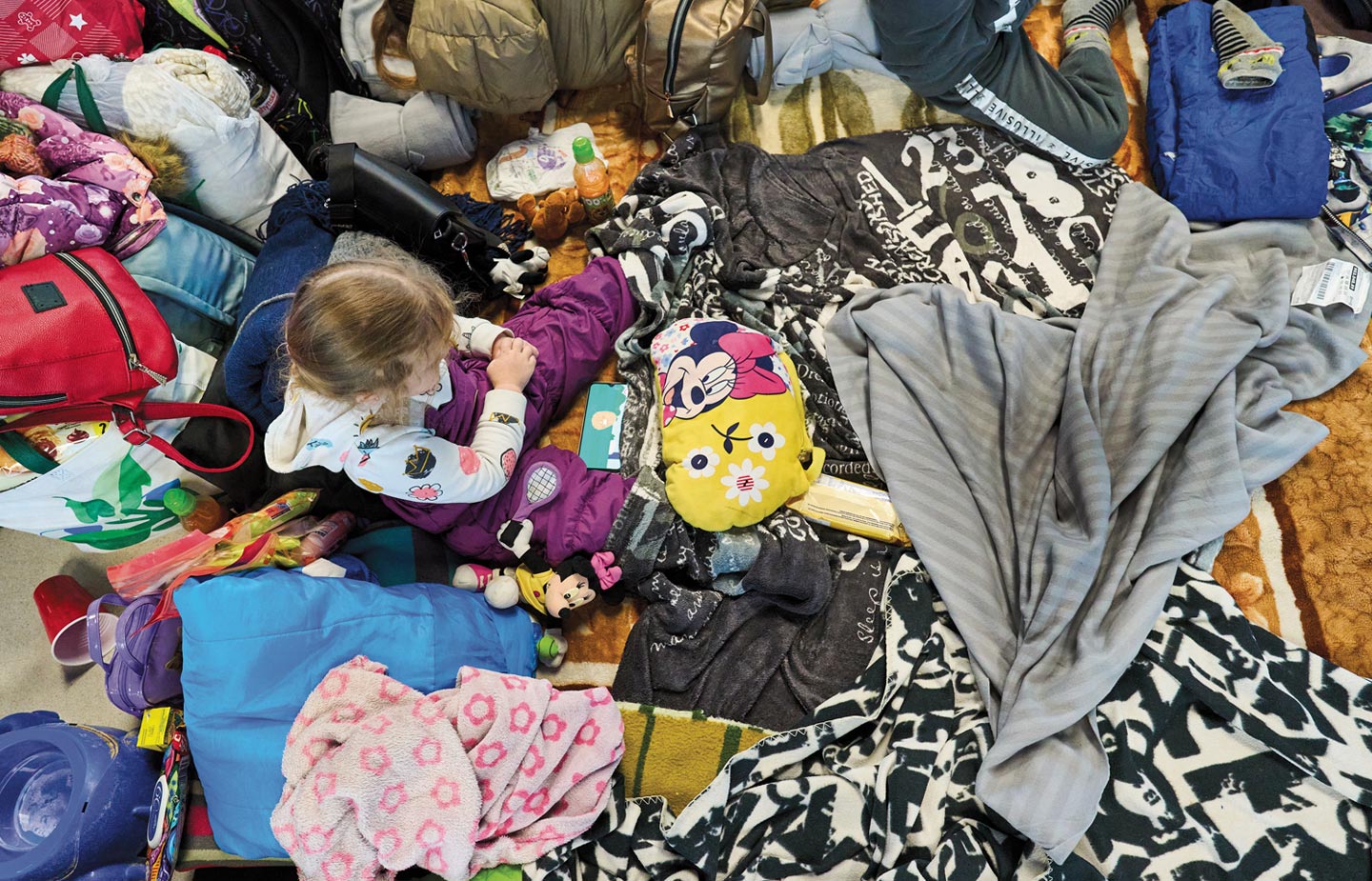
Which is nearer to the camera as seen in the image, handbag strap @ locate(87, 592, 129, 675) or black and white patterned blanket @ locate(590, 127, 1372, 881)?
black and white patterned blanket @ locate(590, 127, 1372, 881)

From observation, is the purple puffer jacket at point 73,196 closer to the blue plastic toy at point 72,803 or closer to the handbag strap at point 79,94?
the handbag strap at point 79,94

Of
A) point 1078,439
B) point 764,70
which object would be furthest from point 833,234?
point 1078,439

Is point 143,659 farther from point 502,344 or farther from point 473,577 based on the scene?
point 502,344

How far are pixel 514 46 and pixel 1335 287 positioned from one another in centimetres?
140

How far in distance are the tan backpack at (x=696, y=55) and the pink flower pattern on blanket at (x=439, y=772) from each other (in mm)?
1058

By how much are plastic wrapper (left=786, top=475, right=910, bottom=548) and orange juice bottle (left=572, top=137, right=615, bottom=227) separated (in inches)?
26.2

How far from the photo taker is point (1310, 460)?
1.30 metres

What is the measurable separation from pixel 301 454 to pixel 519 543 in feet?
1.15

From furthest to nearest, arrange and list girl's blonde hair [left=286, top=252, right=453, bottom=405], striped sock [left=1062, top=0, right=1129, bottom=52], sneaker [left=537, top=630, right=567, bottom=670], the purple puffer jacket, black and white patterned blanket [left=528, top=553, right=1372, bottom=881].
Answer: striped sock [left=1062, top=0, right=1129, bottom=52] → sneaker [left=537, top=630, right=567, bottom=670] → the purple puffer jacket → black and white patterned blanket [left=528, top=553, right=1372, bottom=881] → girl's blonde hair [left=286, top=252, right=453, bottom=405]

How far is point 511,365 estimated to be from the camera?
1318 mm

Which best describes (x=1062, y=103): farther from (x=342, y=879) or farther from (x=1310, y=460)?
(x=342, y=879)

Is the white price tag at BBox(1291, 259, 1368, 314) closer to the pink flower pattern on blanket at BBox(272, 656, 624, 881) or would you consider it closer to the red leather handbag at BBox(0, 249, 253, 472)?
the pink flower pattern on blanket at BBox(272, 656, 624, 881)

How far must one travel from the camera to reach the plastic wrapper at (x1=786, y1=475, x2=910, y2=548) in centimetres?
130

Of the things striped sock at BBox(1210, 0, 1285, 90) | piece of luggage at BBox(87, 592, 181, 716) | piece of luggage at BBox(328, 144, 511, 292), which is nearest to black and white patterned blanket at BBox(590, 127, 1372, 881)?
piece of luggage at BBox(328, 144, 511, 292)
